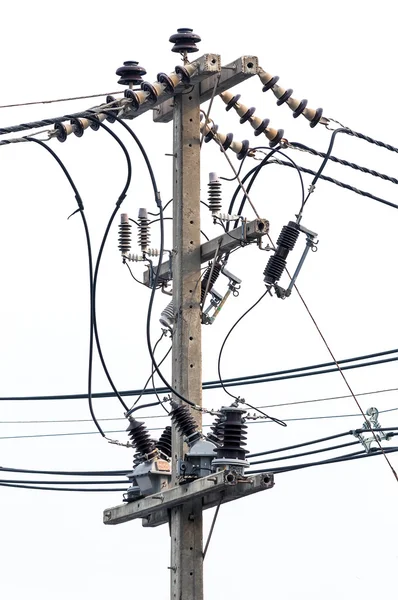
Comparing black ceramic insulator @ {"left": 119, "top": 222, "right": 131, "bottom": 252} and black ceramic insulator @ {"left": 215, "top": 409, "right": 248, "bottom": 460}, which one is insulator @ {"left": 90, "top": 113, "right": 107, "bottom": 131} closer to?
black ceramic insulator @ {"left": 119, "top": 222, "right": 131, "bottom": 252}

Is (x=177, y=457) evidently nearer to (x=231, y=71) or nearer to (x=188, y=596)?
(x=188, y=596)

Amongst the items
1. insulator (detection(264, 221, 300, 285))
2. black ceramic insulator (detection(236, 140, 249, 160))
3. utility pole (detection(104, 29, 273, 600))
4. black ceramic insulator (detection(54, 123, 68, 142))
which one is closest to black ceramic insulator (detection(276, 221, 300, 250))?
insulator (detection(264, 221, 300, 285))

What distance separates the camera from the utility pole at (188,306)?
15.3 metres

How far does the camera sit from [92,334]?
16.8 meters

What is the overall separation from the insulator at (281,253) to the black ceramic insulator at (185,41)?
1.80 metres

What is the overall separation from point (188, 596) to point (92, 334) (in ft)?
8.86

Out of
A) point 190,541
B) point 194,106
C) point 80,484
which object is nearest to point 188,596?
point 190,541

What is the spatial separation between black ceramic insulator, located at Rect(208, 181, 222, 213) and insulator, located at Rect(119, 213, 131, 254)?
0.96 metres

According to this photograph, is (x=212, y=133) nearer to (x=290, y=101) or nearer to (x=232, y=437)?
(x=290, y=101)

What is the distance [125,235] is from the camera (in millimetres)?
17016

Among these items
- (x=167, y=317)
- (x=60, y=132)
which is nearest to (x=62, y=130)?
(x=60, y=132)

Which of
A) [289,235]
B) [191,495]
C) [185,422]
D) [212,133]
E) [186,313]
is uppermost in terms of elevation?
[212,133]

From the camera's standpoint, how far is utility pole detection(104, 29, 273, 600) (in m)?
15.3

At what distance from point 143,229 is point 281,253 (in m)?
1.54
